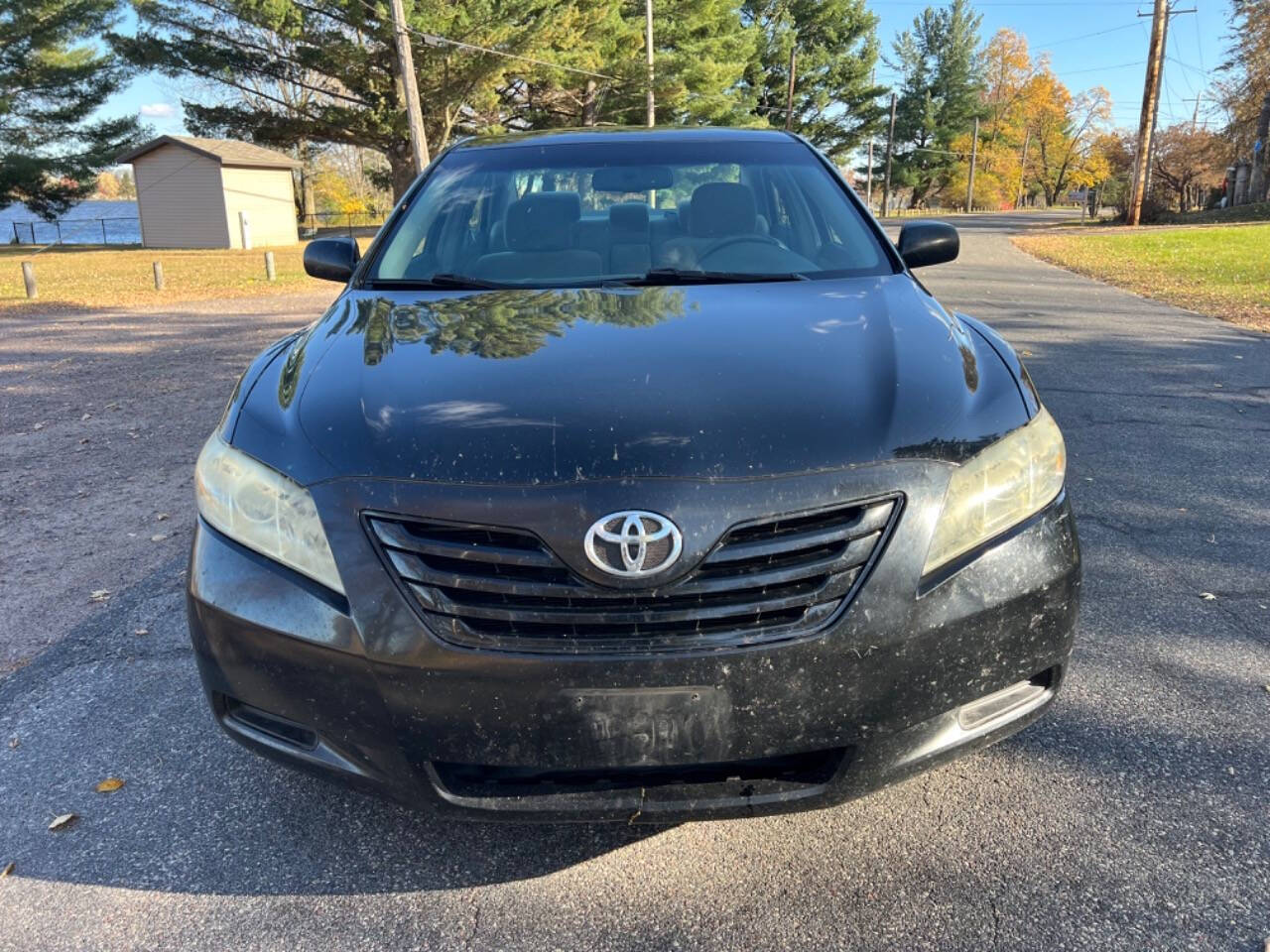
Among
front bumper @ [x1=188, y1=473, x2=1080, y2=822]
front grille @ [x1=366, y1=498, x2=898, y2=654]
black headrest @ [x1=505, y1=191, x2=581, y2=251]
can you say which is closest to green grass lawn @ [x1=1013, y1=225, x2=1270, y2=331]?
black headrest @ [x1=505, y1=191, x2=581, y2=251]

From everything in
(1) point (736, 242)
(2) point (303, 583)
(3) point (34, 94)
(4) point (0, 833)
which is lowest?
(4) point (0, 833)

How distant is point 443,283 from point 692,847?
1841mm

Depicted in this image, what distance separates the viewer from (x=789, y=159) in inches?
142

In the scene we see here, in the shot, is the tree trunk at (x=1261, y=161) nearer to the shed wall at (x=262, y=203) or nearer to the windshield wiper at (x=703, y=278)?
the shed wall at (x=262, y=203)

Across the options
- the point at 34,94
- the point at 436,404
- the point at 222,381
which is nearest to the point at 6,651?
the point at 436,404

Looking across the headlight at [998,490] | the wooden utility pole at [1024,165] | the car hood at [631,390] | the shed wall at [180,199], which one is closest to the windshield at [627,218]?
the car hood at [631,390]

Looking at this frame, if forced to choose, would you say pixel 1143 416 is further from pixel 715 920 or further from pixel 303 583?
pixel 303 583

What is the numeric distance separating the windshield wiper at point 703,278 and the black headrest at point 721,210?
1.12 ft

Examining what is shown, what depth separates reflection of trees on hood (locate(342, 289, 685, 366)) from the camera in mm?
2402

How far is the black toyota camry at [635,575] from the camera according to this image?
1.75m

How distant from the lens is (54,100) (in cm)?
3644

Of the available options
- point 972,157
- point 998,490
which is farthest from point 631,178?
point 972,157

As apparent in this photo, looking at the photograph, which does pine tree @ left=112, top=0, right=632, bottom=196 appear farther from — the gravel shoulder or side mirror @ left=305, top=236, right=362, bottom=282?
side mirror @ left=305, top=236, right=362, bottom=282

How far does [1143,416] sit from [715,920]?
523 centimetres
